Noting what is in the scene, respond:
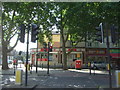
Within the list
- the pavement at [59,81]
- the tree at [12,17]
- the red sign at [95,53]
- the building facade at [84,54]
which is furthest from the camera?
the red sign at [95,53]

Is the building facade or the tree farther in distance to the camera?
the building facade

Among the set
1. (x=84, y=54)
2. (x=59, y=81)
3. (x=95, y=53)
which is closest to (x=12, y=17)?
(x=59, y=81)

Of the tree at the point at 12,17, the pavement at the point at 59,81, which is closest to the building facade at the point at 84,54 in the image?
the tree at the point at 12,17

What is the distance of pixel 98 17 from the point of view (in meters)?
14.8

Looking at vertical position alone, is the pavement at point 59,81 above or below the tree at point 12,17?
below

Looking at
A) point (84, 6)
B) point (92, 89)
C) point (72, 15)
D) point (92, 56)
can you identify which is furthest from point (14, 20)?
point (92, 56)

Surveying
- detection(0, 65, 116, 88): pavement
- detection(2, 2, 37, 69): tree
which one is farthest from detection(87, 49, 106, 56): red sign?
detection(0, 65, 116, 88): pavement

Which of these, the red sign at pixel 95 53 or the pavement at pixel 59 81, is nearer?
the pavement at pixel 59 81

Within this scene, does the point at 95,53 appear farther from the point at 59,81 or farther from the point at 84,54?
the point at 59,81

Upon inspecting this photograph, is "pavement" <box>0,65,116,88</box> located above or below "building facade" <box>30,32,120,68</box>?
below

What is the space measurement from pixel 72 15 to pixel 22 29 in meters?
6.69

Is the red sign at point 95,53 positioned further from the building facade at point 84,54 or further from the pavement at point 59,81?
the pavement at point 59,81

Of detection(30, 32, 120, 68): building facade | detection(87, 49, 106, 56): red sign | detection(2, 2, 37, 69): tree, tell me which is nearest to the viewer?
detection(2, 2, 37, 69): tree

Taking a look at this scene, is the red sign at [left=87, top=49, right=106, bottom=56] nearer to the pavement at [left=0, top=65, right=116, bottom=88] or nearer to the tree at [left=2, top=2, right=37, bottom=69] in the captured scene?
the tree at [left=2, top=2, right=37, bottom=69]
